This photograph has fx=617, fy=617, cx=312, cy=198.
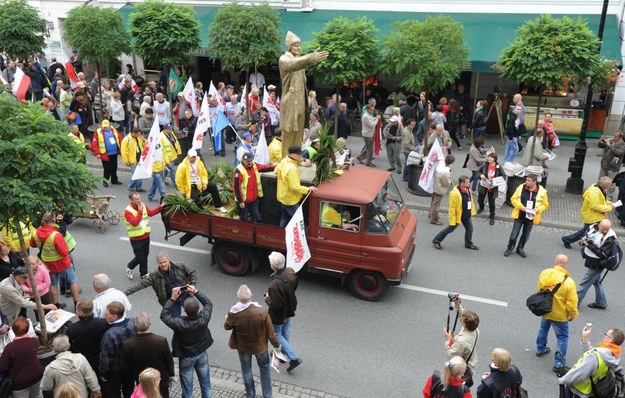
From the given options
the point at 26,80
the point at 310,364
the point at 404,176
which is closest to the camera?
the point at 310,364

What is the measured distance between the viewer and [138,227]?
9.91 metres

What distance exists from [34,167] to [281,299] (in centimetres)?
319

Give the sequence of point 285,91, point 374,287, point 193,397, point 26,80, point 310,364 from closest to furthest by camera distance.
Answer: point 193,397
point 310,364
point 374,287
point 285,91
point 26,80

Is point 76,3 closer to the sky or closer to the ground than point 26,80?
closer to the sky

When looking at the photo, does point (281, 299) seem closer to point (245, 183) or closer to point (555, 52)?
point (245, 183)

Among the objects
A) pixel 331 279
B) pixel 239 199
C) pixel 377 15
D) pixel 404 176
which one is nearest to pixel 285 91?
pixel 239 199

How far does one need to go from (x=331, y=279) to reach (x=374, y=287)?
1.00 meters

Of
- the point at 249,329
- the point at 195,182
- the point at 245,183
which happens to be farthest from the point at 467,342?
the point at 195,182

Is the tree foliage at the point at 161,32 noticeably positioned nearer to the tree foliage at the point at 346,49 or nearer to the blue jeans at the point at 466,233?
the tree foliage at the point at 346,49

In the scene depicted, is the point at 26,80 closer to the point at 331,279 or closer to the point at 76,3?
the point at 331,279

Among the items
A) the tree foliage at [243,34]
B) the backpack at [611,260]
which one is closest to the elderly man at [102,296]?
the backpack at [611,260]

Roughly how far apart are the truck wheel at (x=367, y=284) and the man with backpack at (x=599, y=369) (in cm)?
361

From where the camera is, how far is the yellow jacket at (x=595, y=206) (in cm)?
1095

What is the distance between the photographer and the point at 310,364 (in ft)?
27.0
